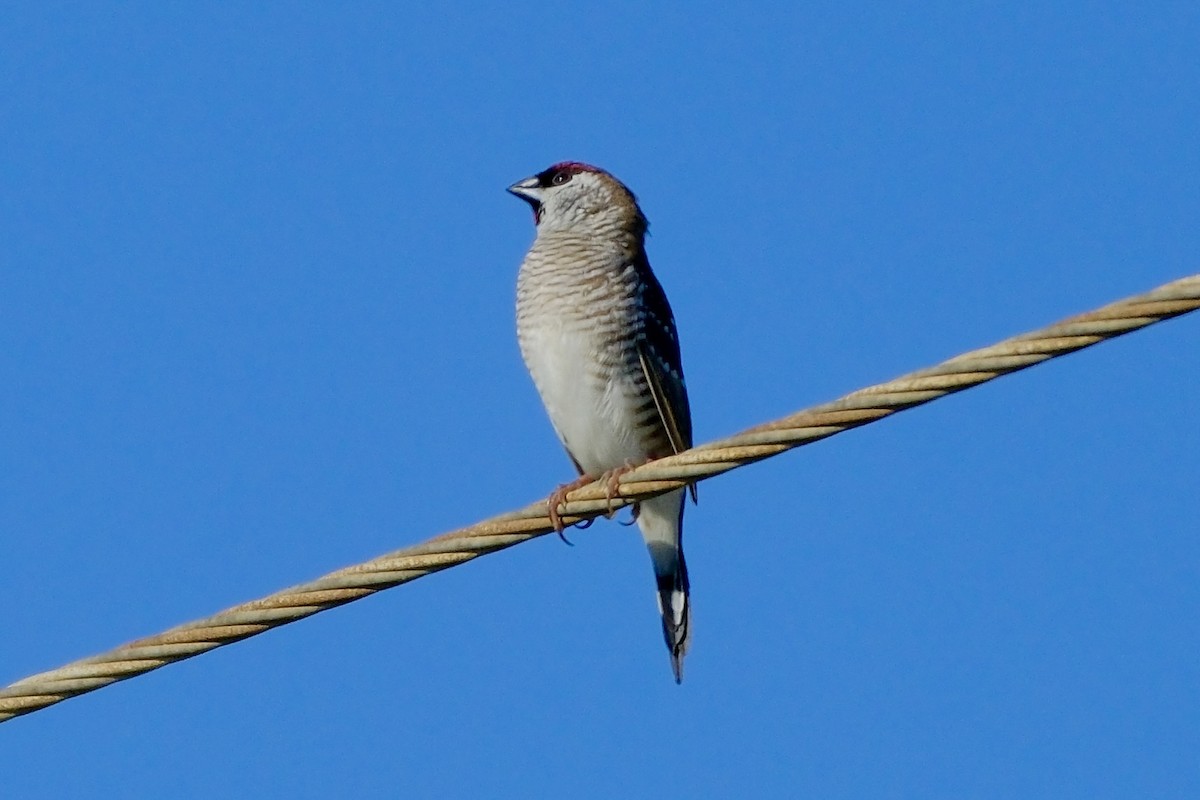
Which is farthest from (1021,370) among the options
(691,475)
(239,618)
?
(239,618)

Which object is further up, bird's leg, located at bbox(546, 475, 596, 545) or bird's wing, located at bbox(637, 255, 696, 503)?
bird's wing, located at bbox(637, 255, 696, 503)

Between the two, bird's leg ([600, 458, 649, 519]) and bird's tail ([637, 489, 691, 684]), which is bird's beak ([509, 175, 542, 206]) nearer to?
bird's tail ([637, 489, 691, 684])

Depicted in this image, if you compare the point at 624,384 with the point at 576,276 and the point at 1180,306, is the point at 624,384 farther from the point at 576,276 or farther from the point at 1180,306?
the point at 1180,306

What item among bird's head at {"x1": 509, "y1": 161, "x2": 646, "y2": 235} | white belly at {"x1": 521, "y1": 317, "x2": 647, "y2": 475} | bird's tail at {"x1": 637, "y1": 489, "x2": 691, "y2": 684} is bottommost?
bird's tail at {"x1": 637, "y1": 489, "x2": 691, "y2": 684}

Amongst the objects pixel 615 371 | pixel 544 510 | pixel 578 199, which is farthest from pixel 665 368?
pixel 544 510

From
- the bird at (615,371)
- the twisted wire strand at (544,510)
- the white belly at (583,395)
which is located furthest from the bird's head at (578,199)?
the twisted wire strand at (544,510)

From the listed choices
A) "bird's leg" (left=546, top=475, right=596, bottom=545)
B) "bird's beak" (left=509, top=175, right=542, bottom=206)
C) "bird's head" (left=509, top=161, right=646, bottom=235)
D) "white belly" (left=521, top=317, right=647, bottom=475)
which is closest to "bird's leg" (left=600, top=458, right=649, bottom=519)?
"bird's leg" (left=546, top=475, right=596, bottom=545)
